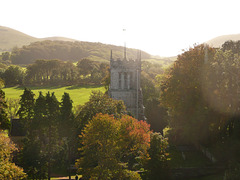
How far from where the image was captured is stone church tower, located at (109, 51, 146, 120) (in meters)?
48.2

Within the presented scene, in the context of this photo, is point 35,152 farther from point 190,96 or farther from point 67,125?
point 190,96

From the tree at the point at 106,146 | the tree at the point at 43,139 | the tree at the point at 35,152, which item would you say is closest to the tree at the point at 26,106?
the tree at the point at 43,139

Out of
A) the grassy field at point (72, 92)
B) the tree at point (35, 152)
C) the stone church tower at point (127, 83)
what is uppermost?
the stone church tower at point (127, 83)

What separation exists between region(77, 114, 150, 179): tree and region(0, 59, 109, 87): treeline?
266 feet

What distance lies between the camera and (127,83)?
160ft

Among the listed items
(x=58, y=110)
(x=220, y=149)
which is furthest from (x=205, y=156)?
(x=58, y=110)

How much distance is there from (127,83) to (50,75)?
87313 mm

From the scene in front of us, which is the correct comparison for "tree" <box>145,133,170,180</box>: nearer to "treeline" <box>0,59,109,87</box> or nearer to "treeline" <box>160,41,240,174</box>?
"treeline" <box>160,41,240,174</box>

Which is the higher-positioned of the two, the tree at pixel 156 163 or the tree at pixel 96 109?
the tree at pixel 96 109

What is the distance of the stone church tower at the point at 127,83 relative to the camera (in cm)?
4825

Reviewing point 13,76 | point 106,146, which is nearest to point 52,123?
point 106,146

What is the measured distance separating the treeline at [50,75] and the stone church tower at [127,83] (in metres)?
60.4

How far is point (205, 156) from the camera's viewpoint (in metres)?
36.1

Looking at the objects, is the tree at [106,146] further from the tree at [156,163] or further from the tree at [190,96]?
the tree at [190,96]
